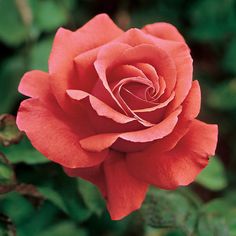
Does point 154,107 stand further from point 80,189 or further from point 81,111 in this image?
point 80,189

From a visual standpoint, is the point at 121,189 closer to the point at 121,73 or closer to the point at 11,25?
the point at 121,73

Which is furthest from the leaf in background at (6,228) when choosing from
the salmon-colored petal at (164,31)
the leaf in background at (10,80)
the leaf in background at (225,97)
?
the leaf in background at (225,97)

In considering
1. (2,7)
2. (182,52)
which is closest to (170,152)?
(182,52)

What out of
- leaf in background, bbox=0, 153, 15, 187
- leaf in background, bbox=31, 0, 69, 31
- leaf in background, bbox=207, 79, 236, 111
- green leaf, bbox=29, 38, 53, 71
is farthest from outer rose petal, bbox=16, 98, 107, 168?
leaf in background, bbox=207, 79, 236, 111

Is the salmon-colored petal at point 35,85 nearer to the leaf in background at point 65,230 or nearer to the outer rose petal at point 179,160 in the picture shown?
the outer rose petal at point 179,160

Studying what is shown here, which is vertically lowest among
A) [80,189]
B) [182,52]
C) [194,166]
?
[80,189]

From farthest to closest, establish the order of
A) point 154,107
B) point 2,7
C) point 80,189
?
point 2,7 → point 80,189 → point 154,107

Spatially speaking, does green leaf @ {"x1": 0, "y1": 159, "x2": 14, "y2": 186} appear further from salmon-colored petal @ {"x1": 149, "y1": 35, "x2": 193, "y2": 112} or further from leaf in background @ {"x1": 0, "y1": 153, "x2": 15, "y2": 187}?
salmon-colored petal @ {"x1": 149, "y1": 35, "x2": 193, "y2": 112}
